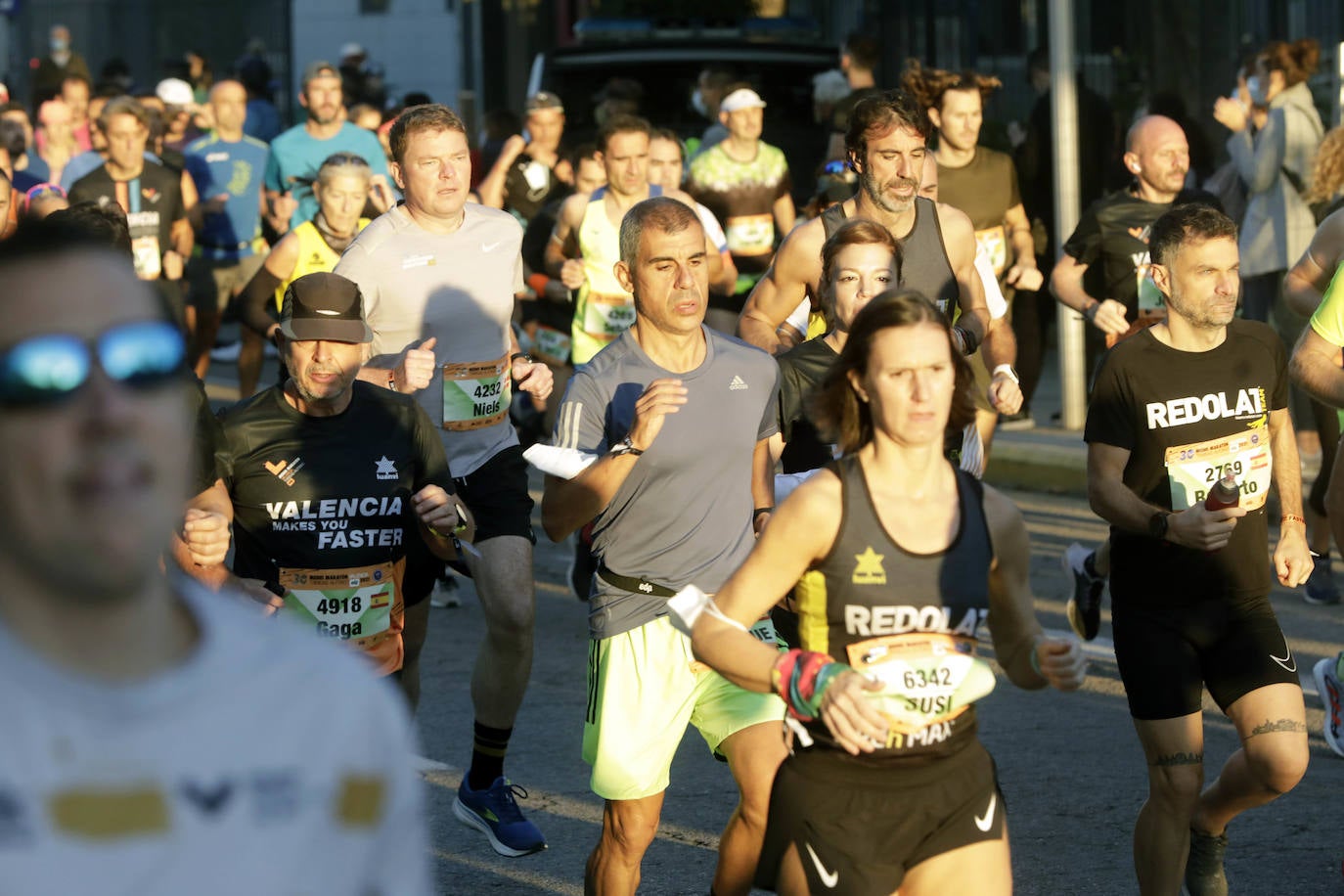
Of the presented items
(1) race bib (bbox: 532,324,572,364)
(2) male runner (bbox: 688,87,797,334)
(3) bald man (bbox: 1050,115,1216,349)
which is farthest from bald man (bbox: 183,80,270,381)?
(3) bald man (bbox: 1050,115,1216,349)

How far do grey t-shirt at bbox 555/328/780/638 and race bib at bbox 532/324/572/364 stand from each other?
5.39 metres

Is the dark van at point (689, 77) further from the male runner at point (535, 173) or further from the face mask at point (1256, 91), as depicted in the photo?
the face mask at point (1256, 91)

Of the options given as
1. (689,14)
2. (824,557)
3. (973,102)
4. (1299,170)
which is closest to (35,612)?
(824,557)

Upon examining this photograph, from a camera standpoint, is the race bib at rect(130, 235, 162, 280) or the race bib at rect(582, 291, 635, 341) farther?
the race bib at rect(130, 235, 162, 280)

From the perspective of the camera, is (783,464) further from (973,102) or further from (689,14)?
(689,14)

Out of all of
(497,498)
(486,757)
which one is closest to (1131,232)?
(497,498)

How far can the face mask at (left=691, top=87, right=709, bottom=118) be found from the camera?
14789 millimetres

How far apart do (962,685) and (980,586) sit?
191 mm

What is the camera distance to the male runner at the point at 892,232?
677 cm

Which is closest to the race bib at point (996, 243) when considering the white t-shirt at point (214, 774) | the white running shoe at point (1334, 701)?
the white running shoe at point (1334, 701)

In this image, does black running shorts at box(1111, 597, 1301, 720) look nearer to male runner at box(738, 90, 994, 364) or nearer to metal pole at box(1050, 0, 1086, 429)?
male runner at box(738, 90, 994, 364)

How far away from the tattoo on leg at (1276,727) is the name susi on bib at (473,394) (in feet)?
8.85

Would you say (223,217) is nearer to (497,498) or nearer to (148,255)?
(148,255)

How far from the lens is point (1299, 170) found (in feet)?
36.8
